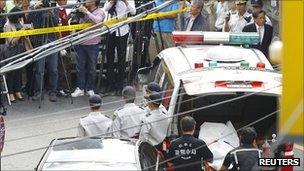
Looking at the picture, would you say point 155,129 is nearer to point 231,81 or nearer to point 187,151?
point 187,151

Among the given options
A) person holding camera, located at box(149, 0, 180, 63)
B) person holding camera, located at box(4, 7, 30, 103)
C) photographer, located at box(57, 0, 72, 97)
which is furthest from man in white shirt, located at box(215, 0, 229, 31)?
person holding camera, located at box(4, 7, 30, 103)

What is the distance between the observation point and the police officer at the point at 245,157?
867cm

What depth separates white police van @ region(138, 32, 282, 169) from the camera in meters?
9.14

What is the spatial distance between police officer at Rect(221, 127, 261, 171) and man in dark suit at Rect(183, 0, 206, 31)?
6.26 m

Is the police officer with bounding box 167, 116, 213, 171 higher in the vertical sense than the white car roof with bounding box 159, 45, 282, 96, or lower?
lower

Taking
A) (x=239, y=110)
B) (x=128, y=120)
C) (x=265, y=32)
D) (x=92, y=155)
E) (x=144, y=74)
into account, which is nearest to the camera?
(x=92, y=155)

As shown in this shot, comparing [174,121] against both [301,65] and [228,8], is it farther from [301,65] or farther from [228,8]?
[228,8]

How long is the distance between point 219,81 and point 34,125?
5.24 m

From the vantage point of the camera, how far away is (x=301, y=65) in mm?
5086

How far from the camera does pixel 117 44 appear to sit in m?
15.4

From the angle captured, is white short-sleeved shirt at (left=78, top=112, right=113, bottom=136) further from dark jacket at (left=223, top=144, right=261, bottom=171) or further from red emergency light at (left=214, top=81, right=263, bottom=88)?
dark jacket at (left=223, top=144, right=261, bottom=171)

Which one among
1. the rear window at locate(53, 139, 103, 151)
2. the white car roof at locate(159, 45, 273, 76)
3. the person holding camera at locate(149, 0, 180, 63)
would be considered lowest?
the person holding camera at locate(149, 0, 180, 63)

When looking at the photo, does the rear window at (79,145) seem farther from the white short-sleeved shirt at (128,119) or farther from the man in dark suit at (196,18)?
the man in dark suit at (196,18)

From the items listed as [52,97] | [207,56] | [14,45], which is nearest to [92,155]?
[207,56]
